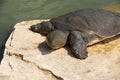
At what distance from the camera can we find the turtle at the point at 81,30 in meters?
5.01

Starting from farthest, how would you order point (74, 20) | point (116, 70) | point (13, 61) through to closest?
point (74, 20) → point (13, 61) → point (116, 70)

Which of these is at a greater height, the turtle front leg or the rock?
the turtle front leg

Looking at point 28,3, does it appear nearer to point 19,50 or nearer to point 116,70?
point 19,50

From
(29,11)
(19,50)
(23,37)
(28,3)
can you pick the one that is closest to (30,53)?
(19,50)

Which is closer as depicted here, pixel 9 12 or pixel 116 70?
pixel 116 70

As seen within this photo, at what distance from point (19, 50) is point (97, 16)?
147cm

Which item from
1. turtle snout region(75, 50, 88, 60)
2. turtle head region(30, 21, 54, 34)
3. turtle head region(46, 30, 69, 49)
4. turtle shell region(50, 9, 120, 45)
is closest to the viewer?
turtle snout region(75, 50, 88, 60)

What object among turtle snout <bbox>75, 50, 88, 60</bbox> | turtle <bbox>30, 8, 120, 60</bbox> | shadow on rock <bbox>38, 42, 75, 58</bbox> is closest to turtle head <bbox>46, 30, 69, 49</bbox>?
turtle <bbox>30, 8, 120, 60</bbox>

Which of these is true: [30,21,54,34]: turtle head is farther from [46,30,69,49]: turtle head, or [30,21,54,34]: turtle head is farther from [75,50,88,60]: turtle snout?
[75,50,88,60]: turtle snout

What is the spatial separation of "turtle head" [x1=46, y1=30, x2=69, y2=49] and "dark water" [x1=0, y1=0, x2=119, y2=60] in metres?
2.21

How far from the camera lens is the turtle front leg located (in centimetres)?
484

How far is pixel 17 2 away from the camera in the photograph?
8.66 meters

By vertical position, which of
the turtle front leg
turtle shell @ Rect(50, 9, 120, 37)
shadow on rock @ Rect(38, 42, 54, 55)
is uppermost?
turtle shell @ Rect(50, 9, 120, 37)

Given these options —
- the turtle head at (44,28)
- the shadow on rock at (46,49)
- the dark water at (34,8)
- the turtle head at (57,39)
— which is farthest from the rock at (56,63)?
the dark water at (34,8)
